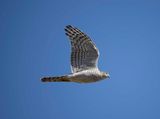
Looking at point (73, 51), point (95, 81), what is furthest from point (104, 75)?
point (73, 51)

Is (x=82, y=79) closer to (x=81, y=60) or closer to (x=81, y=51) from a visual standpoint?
(x=81, y=60)

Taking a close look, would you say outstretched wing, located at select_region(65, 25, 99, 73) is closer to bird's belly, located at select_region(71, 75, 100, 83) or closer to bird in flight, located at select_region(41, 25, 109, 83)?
bird in flight, located at select_region(41, 25, 109, 83)

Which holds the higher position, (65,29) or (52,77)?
(65,29)

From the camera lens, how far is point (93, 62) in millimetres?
22984

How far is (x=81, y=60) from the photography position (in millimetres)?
22828

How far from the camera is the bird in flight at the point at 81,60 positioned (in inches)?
888

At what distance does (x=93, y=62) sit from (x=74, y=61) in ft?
3.59

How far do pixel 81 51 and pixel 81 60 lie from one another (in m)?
0.52

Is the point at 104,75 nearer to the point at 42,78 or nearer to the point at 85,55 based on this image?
the point at 85,55

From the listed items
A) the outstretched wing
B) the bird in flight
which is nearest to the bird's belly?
the bird in flight

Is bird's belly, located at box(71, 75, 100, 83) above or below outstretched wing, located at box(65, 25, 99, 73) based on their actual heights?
below

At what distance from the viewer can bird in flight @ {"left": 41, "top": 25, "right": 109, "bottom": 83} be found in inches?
888

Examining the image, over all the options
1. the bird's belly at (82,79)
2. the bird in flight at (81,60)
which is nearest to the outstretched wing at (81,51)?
the bird in flight at (81,60)

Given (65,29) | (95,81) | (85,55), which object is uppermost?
(65,29)
